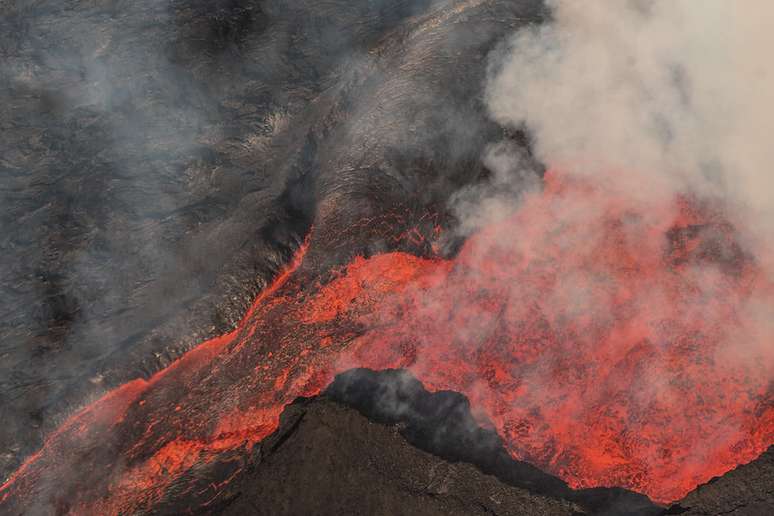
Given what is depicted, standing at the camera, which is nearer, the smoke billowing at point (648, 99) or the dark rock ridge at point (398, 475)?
the dark rock ridge at point (398, 475)

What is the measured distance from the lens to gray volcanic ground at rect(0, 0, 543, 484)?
4395 mm

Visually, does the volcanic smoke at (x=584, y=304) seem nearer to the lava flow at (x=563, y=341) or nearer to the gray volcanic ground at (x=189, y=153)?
the lava flow at (x=563, y=341)

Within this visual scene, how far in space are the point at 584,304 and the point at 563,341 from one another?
1.22 feet

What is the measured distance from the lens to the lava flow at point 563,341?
16.3 feet

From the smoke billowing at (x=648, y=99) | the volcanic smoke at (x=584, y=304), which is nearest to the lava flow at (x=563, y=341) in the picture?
the volcanic smoke at (x=584, y=304)

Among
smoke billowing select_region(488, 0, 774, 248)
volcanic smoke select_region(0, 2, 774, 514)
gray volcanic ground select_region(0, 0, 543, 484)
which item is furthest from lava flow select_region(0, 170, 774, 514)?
gray volcanic ground select_region(0, 0, 543, 484)

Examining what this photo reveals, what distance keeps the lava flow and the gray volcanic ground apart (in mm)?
509

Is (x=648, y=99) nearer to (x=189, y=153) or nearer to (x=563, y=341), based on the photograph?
(x=563, y=341)

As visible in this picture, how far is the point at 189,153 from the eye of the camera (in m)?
4.88

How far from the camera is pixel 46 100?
495 centimetres

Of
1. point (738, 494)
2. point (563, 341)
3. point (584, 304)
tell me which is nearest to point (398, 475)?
point (563, 341)

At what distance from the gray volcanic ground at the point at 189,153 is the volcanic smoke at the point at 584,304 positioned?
0.38m

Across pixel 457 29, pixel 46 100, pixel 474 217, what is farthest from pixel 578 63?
pixel 46 100

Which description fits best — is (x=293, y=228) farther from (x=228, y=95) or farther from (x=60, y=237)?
(x=60, y=237)
